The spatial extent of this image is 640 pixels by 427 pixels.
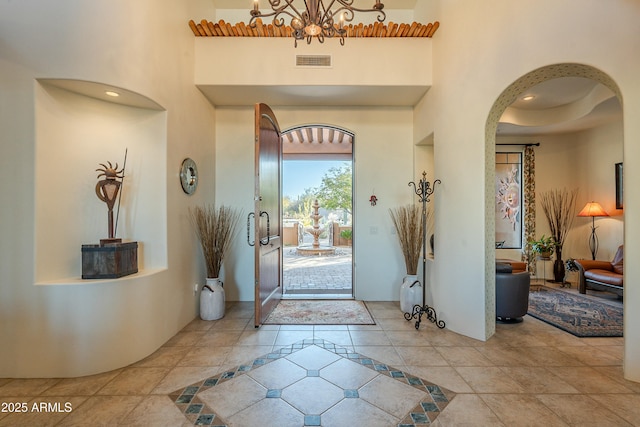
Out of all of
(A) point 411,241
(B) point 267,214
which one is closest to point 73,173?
(B) point 267,214

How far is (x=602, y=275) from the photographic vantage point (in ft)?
14.4

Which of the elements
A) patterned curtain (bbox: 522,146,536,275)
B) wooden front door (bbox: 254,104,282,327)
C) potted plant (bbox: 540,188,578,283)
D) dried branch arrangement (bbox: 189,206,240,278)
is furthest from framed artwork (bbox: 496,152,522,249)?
dried branch arrangement (bbox: 189,206,240,278)

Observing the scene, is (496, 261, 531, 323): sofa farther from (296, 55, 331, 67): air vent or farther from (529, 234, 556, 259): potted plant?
(296, 55, 331, 67): air vent

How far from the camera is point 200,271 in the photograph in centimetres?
382

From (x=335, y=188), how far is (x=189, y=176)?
10.00 metres

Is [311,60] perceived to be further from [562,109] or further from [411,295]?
[562,109]

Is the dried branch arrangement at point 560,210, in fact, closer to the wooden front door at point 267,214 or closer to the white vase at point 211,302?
the wooden front door at point 267,214

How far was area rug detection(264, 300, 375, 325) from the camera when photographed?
3.49 m

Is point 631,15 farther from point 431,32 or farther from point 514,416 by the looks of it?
point 514,416

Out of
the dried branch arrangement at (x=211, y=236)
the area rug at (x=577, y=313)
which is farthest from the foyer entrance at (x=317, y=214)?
the area rug at (x=577, y=313)

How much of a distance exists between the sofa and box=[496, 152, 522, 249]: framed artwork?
276 centimetres

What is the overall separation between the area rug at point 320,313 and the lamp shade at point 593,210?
4541mm

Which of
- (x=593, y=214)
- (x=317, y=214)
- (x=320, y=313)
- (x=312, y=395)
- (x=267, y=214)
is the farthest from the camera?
(x=317, y=214)

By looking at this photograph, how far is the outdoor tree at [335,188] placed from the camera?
1305cm
